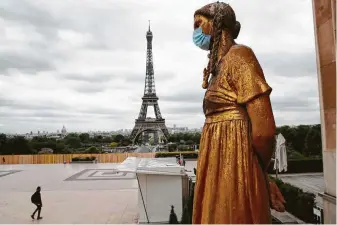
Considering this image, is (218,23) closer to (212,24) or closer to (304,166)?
(212,24)

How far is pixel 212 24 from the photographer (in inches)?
94.4

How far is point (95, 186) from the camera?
17.5 meters

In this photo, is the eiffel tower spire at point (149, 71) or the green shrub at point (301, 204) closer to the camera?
the green shrub at point (301, 204)

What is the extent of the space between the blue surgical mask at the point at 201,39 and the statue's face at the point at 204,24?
3 centimetres

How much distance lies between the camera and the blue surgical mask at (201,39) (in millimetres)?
2434

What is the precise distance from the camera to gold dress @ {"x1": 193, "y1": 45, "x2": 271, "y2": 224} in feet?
6.86

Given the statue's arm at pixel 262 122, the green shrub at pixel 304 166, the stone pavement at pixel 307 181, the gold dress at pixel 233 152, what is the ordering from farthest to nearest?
the green shrub at pixel 304 166 → the stone pavement at pixel 307 181 → the gold dress at pixel 233 152 → the statue's arm at pixel 262 122

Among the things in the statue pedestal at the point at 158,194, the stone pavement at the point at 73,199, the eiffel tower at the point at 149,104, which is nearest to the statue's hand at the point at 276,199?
the statue pedestal at the point at 158,194

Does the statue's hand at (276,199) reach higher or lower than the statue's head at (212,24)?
lower

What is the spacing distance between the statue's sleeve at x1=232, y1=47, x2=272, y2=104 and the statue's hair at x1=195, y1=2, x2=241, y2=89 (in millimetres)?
258

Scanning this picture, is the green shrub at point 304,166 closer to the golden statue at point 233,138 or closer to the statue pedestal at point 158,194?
the statue pedestal at point 158,194

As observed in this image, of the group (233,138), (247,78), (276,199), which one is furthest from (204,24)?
(276,199)

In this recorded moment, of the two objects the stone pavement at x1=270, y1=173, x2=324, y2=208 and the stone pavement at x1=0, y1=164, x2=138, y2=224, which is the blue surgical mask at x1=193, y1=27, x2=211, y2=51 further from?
the stone pavement at x1=270, y1=173, x2=324, y2=208

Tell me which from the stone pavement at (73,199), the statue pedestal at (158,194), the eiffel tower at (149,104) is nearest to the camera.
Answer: the statue pedestal at (158,194)
